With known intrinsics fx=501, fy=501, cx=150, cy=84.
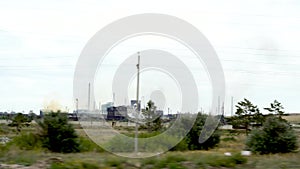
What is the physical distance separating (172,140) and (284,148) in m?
8.85

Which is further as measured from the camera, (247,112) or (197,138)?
(247,112)

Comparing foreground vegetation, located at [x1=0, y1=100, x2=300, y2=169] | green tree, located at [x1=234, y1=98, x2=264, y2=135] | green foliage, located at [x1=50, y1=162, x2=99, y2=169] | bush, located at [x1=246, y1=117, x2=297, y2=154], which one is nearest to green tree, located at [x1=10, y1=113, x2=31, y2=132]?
foreground vegetation, located at [x1=0, y1=100, x2=300, y2=169]

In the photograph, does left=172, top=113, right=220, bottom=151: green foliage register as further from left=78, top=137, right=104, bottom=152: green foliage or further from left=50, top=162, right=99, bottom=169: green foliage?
left=50, top=162, right=99, bottom=169: green foliage

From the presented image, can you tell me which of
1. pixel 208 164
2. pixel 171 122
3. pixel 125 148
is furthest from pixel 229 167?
pixel 171 122

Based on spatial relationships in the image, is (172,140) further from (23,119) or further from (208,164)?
(23,119)

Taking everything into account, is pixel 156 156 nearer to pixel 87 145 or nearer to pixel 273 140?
pixel 273 140

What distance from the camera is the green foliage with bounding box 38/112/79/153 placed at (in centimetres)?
2895

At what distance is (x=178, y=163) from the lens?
47.5 feet

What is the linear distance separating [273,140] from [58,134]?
1209cm

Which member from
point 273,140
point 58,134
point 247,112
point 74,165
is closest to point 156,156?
point 74,165

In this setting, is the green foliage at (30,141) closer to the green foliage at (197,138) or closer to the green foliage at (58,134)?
the green foliage at (58,134)

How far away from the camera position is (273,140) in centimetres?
2591

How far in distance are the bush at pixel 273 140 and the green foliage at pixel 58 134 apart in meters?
10.0

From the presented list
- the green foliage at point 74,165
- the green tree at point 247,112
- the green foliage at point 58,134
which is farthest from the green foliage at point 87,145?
the green tree at point 247,112
